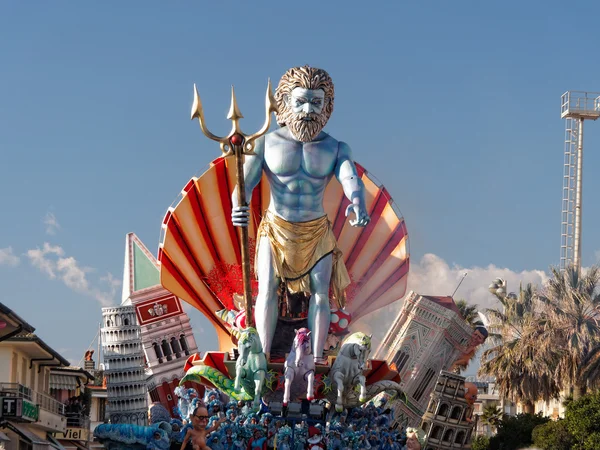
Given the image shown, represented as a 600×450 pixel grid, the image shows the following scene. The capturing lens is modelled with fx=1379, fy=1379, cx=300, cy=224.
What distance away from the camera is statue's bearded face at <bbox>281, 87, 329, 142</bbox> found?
25438mm

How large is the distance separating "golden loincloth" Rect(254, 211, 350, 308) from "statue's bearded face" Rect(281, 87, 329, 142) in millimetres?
1626

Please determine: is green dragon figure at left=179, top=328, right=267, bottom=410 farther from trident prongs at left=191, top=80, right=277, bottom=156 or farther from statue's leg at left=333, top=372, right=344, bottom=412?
trident prongs at left=191, top=80, right=277, bottom=156

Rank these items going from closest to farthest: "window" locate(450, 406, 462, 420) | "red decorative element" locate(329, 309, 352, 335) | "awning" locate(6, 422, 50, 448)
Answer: "red decorative element" locate(329, 309, 352, 335)
"window" locate(450, 406, 462, 420)
"awning" locate(6, 422, 50, 448)

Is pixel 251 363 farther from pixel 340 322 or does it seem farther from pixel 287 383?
pixel 340 322

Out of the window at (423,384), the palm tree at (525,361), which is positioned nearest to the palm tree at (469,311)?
the palm tree at (525,361)

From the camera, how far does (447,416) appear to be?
99.5 feet

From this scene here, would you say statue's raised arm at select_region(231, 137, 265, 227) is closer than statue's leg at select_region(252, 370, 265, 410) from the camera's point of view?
No

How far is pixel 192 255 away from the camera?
27688mm

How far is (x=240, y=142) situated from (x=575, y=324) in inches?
568

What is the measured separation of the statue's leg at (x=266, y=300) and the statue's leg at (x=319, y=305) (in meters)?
0.67

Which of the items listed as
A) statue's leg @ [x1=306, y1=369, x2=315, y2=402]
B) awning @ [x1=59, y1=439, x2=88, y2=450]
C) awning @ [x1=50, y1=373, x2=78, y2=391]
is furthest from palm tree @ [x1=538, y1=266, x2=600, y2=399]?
awning @ [x1=50, y1=373, x2=78, y2=391]

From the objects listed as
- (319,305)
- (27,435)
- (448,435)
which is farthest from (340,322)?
(27,435)

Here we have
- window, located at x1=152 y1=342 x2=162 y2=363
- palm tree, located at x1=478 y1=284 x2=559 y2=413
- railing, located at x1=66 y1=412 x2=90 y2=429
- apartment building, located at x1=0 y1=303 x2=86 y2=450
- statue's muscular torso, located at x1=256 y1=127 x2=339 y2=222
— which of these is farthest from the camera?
railing, located at x1=66 y1=412 x2=90 y2=429

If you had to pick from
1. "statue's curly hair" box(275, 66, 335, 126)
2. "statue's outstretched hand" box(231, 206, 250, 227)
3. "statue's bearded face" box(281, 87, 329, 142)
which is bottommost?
"statue's outstretched hand" box(231, 206, 250, 227)
